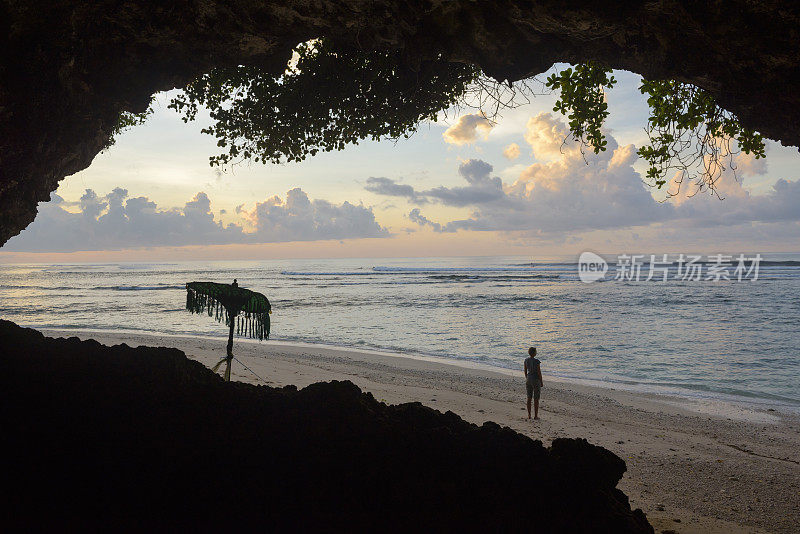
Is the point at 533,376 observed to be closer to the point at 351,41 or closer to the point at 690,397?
the point at 690,397

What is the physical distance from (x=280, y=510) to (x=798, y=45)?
5211 millimetres

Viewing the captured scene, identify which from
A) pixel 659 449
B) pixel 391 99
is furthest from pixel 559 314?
pixel 391 99

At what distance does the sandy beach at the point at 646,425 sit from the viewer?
18.7 ft

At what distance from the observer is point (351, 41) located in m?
5.07

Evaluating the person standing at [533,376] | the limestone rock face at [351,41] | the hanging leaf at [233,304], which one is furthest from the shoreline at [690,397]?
the hanging leaf at [233,304]

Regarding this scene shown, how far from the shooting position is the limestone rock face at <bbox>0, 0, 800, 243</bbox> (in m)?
3.89

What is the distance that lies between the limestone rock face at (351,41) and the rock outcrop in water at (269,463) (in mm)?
2737

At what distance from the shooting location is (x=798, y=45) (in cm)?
356

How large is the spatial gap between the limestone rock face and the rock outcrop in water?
2.74 meters

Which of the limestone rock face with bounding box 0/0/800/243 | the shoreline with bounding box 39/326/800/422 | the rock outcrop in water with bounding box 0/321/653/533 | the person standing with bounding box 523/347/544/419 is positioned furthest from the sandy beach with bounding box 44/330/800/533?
the limestone rock face with bounding box 0/0/800/243

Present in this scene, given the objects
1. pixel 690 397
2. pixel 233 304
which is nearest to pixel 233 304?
pixel 233 304

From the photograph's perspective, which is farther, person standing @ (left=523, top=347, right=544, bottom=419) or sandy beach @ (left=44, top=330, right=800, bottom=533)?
person standing @ (left=523, top=347, right=544, bottom=419)

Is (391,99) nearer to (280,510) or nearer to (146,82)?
(146,82)

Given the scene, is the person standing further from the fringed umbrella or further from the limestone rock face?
the limestone rock face
